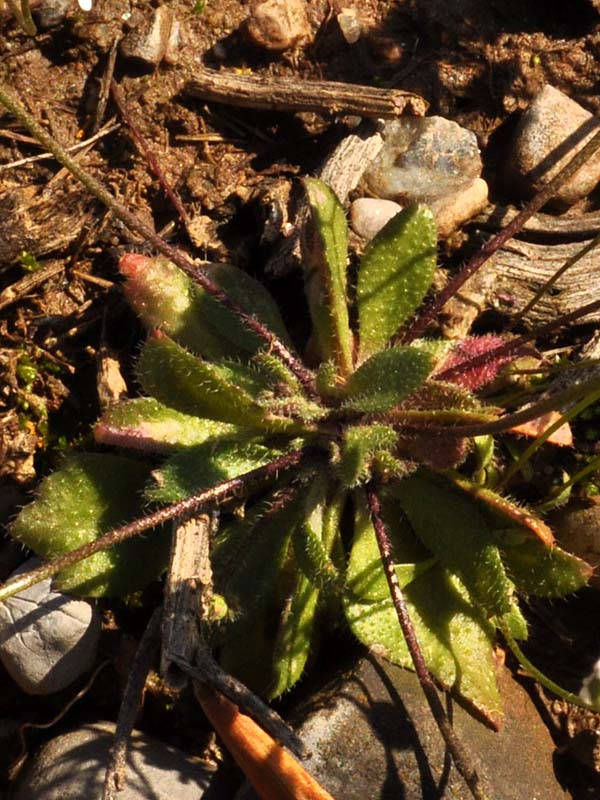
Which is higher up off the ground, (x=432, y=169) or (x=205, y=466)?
(x=432, y=169)

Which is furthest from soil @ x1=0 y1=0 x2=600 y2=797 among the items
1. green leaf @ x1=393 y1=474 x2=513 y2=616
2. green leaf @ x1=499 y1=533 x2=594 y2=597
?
green leaf @ x1=499 y1=533 x2=594 y2=597

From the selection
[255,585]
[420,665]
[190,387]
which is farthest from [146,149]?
[420,665]

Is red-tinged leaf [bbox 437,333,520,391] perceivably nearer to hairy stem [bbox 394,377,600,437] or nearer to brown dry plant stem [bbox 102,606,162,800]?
hairy stem [bbox 394,377,600,437]

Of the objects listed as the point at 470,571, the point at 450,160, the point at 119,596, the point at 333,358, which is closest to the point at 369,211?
the point at 450,160

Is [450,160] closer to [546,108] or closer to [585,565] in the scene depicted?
[546,108]

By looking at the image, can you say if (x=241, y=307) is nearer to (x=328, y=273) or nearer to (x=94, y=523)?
(x=328, y=273)

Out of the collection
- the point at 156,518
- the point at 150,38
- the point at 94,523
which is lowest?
the point at 94,523

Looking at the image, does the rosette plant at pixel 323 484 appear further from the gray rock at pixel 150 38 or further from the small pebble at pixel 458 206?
the gray rock at pixel 150 38
